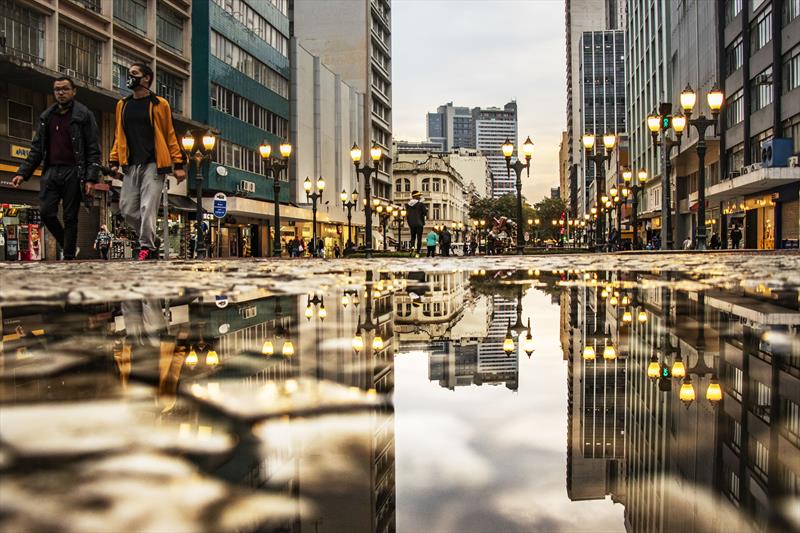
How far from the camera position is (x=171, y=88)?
4428 cm

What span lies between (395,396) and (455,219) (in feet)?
455

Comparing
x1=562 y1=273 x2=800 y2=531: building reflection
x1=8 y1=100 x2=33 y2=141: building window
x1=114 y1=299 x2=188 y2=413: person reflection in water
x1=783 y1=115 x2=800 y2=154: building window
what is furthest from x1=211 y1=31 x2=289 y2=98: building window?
x1=562 y1=273 x2=800 y2=531: building reflection

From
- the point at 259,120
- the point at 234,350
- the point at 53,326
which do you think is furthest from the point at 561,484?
the point at 259,120

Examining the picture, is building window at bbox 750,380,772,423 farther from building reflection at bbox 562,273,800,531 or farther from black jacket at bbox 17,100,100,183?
black jacket at bbox 17,100,100,183

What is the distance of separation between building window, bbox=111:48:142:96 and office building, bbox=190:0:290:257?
323 inches

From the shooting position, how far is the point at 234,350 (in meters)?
2.92

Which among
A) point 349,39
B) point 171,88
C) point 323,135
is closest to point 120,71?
point 171,88

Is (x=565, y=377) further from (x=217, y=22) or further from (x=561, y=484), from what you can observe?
(x=217, y=22)

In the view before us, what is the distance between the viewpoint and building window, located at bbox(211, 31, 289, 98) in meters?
48.5

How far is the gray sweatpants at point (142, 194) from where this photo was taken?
11.1 metres

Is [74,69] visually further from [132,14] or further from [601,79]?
[601,79]

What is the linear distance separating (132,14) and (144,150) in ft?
106

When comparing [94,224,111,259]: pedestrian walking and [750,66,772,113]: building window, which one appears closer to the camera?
[94,224,111,259]: pedestrian walking

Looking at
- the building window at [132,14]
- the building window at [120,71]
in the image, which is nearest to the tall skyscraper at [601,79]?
the building window at [132,14]
